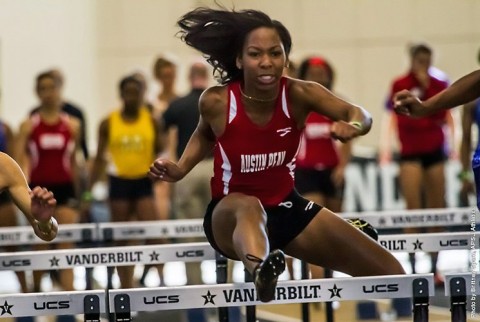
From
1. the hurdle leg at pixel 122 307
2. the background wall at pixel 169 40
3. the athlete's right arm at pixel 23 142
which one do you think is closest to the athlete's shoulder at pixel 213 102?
the hurdle leg at pixel 122 307

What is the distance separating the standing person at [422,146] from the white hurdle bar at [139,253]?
4133 mm

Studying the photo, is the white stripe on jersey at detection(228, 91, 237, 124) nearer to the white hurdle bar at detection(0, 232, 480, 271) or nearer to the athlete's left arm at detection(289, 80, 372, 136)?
the athlete's left arm at detection(289, 80, 372, 136)

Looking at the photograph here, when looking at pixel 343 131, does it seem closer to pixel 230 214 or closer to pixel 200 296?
pixel 230 214

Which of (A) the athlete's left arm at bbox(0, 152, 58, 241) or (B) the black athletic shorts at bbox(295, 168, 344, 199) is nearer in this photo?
(A) the athlete's left arm at bbox(0, 152, 58, 241)

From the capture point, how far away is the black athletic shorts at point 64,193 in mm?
11938

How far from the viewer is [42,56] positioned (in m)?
19.4

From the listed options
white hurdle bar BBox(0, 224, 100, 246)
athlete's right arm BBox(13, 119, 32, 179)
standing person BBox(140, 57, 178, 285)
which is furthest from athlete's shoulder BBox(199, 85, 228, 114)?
standing person BBox(140, 57, 178, 285)

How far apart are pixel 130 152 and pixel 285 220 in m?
5.22

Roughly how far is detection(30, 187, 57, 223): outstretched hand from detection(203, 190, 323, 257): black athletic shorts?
112 cm

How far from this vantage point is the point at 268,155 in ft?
23.2

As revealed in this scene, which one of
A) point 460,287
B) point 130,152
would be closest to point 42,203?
point 460,287

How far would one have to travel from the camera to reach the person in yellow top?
1206 centimetres

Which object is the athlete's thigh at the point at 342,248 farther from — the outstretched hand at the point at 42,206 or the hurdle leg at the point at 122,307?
the outstretched hand at the point at 42,206

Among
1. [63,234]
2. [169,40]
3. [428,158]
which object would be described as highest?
[169,40]
